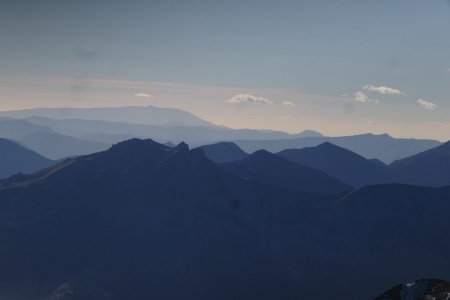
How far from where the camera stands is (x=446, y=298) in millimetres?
90000

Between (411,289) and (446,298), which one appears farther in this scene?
(411,289)

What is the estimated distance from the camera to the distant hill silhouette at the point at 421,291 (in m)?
95.2

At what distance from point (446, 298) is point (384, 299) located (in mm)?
12360

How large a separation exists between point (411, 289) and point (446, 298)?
9.47 m

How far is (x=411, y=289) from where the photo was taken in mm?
98938

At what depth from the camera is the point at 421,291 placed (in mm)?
97250

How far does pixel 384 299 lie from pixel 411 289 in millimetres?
5912

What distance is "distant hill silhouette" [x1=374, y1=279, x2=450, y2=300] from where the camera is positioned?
9525 cm

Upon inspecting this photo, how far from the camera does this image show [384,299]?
3875 inches

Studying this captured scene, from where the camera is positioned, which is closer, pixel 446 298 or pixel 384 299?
pixel 446 298

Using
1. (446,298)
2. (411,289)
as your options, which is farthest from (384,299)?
(446,298)

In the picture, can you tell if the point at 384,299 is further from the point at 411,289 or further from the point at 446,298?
the point at 446,298
